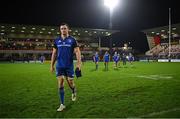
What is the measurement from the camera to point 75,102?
794cm

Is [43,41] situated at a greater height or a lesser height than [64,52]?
greater

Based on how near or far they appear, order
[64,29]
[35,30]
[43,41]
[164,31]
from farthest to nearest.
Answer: [43,41], [35,30], [164,31], [64,29]

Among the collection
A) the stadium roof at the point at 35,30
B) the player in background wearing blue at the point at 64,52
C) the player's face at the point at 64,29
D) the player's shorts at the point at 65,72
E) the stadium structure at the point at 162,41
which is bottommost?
the player's shorts at the point at 65,72

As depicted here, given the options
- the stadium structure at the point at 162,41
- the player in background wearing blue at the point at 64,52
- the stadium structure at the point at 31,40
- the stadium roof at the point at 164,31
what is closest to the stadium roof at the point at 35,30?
the stadium structure at the point at 31,40

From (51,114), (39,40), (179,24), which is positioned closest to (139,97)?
Result: (51,114)

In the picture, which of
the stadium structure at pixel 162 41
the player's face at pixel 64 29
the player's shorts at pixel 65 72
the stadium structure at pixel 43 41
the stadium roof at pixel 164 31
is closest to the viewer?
the player's face at pixel 64 29

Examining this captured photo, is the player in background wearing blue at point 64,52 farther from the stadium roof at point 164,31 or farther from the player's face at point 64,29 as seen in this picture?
the stadium roof at point 164,31

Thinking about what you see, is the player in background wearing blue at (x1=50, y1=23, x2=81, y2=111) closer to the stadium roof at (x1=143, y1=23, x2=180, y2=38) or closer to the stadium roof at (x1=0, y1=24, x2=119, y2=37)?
the stadium roof at (x1=143, y1=23, x2=180, y2=38)

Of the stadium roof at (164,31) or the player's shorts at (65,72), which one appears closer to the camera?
the player's shorts at (65,72)

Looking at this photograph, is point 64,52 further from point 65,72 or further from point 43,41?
point 43,41

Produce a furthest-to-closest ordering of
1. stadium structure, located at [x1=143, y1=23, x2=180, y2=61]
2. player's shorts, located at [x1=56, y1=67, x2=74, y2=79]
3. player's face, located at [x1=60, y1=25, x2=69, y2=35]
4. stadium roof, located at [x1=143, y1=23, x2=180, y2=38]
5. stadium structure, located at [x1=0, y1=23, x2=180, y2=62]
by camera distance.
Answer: stadium structure, located at [x1=0, y1=23, x2=180, y2=62], stadium structure, located at [x1=143, y1=23, x2=180, y2=61], stadium roof, located at [x1=143, y1=23, x2=180, y2=38], player's shorts, located at [x1=56, y1=67, x2=74, y2=79], player's face, located at [x1=60, y1=25, x2=69, y2=35]

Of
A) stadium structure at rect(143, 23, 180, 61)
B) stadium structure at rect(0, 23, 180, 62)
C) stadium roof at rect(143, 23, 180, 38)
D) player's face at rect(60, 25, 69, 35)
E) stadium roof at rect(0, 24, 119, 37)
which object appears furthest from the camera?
stadium structure at rect(0, 23, 180, 62)

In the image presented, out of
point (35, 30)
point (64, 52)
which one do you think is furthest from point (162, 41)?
point (64, 52)

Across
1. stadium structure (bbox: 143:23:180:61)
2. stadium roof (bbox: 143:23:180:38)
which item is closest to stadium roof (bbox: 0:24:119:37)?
stadium roof (bbox: 143:23:180:38)
